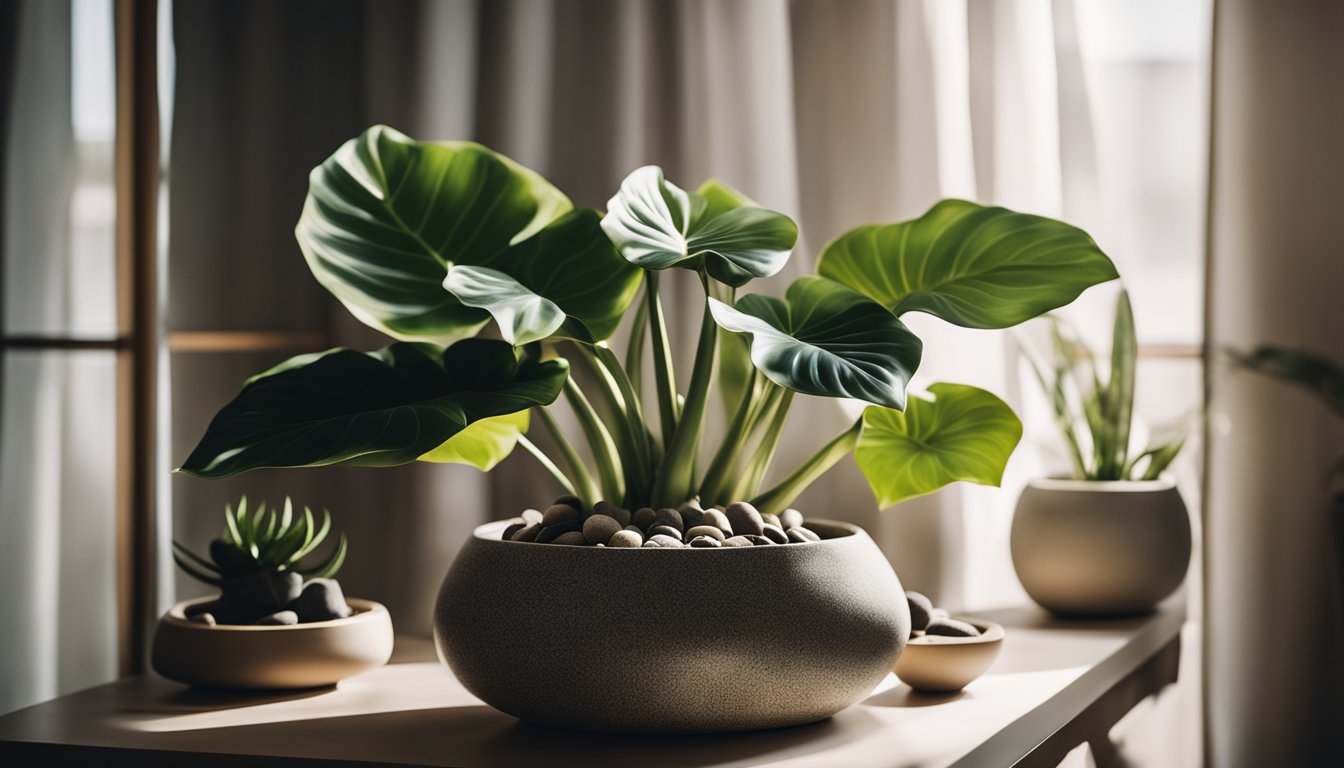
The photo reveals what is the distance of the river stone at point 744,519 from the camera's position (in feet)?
3.23

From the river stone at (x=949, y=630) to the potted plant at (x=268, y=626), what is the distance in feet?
1.55

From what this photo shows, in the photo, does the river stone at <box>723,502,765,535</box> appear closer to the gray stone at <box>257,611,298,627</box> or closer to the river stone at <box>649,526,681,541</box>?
the river stone at <box>649,526,681,541</box>

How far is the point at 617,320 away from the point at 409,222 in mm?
212

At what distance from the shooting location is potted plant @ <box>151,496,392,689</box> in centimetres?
107

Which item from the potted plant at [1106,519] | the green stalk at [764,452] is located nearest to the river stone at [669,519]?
the green stalk at [764,452]

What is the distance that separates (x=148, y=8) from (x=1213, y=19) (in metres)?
1.22

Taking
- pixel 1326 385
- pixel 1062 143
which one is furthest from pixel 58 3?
pixel 1326 385

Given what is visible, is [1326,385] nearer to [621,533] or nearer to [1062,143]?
[1062,143]

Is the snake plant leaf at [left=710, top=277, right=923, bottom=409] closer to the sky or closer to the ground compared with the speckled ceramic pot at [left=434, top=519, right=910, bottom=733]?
closer to the sky

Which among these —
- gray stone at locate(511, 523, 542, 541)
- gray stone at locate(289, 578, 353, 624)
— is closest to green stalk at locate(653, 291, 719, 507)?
gray stone at locate(511, 523, 542, 541)

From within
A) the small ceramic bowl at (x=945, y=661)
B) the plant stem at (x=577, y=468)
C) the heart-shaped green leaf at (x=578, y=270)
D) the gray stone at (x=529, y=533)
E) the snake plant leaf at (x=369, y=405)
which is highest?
the heart-shaped green leaf at (x=578, y=270)

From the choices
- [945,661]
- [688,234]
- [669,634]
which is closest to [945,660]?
[945,661]

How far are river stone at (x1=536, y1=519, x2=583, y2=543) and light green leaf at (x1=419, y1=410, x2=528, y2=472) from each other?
17cm

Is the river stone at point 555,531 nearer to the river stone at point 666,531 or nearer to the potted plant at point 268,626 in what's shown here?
the river stone at point 666,531
